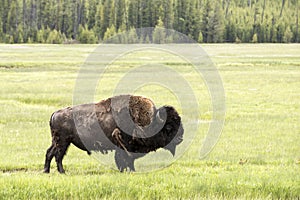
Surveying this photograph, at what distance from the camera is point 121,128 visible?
10.6 m

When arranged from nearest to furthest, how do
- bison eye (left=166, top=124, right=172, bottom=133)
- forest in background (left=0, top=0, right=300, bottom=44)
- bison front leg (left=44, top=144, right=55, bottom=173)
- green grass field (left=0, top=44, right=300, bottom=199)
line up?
1. green grass field (left=0, top=44, right=300, bottom=199)
2. bison eye (left=166, top=124, right=172, bottom=133)
3. bison front leg (left=44, top=144, right=55, bottom=173)
4. forest in background (left=0, top=0, right=300, bottom=44)

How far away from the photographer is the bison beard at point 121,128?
10.5 meters

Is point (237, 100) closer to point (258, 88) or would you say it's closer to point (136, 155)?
point (258, 88)

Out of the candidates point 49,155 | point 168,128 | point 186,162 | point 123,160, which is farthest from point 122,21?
point 168,128

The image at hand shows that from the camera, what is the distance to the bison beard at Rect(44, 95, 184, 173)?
10539 mm

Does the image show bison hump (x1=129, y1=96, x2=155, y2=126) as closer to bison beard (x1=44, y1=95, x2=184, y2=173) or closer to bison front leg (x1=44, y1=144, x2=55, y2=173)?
bison beard (x1=44, y1=95, x2=184, y2=173)

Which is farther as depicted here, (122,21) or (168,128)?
(122,21)

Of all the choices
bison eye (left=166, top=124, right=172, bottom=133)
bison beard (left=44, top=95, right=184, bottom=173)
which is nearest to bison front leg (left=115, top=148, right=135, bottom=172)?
bison beard (left=44, top=95, right=184, bottom=173)

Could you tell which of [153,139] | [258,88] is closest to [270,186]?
[153,139]

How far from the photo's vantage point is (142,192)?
9.60m

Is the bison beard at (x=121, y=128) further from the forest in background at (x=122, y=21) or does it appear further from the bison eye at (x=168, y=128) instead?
the forest in background at (x=122, y=21)

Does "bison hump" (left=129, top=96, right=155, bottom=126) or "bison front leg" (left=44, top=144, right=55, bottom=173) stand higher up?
"bison hump" (left=129, top=96, right=155, bottom=126)

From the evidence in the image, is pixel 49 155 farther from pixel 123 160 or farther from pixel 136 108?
pixel 136 108

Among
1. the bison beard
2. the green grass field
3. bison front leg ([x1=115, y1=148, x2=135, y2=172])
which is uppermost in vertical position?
the bison beard
